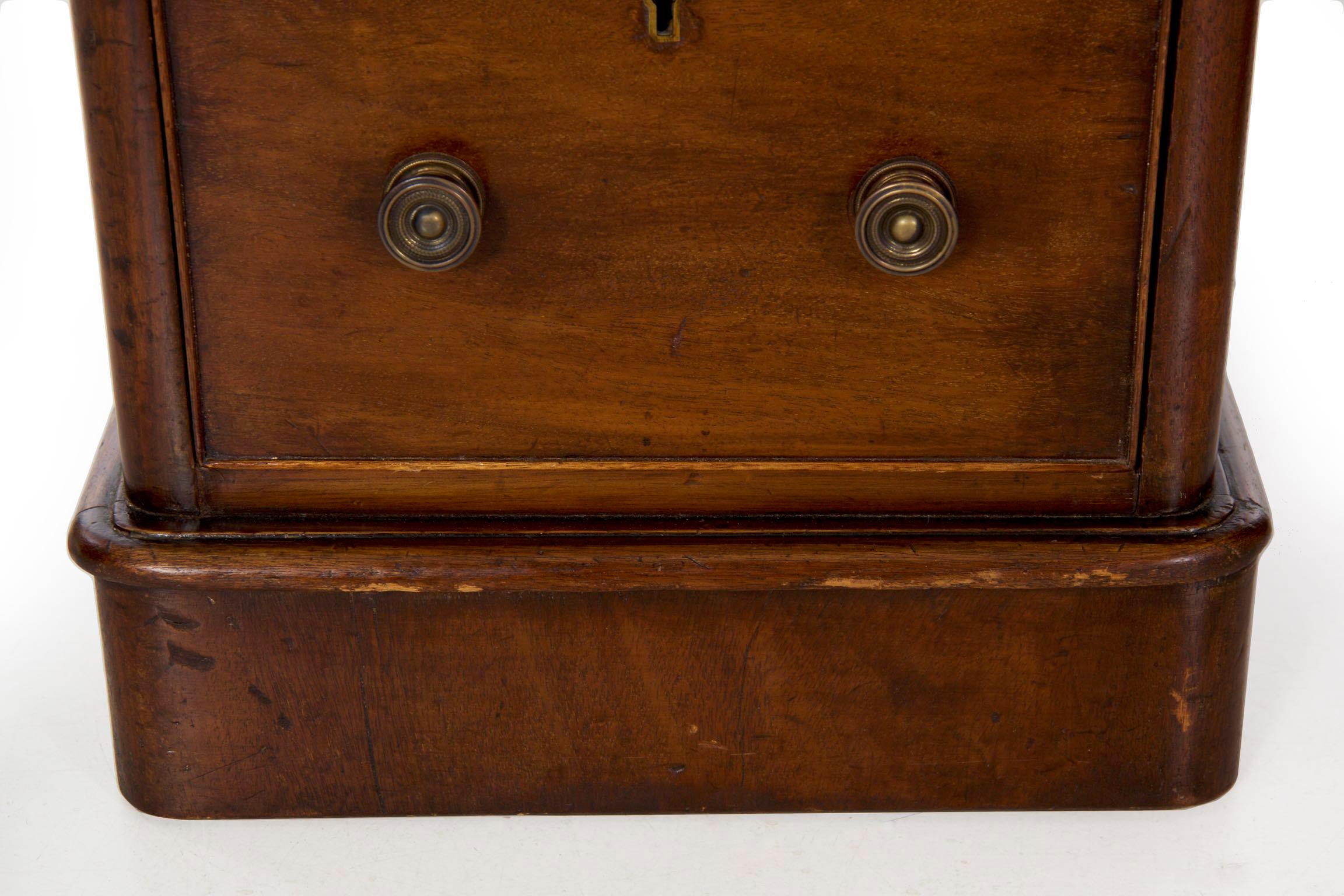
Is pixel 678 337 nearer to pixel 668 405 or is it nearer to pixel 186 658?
pixel 668 405

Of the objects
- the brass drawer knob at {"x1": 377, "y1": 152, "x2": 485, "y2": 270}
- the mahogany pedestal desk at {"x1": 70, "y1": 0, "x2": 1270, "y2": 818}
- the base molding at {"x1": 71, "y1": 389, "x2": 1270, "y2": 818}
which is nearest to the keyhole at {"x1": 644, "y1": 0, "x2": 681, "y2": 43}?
the mahogany pedestal desk at {"x1": 70, "y1": 0, "x2": 1270, "y2": 818}

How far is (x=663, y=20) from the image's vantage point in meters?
1.43

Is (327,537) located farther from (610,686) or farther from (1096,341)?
(1096,341)

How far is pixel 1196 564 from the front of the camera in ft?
5.02

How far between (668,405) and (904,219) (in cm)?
24

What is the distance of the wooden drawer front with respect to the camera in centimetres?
143

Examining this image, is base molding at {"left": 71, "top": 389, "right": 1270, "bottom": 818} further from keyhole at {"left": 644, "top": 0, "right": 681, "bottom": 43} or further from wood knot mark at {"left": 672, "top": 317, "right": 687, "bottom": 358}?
keyhole at {"left": 644, "top": 0, "right": 681, "bottom": 43}

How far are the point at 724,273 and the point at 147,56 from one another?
0.44 meters

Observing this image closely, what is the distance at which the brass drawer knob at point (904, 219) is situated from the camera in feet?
4.70

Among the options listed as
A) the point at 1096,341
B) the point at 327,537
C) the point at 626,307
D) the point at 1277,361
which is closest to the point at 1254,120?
the point at 1277,361

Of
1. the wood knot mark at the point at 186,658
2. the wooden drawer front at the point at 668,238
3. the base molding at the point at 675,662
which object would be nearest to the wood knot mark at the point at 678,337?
the wooden drawer front at the point at 668,238

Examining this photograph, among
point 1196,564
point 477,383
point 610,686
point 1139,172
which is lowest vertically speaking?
point 610,686

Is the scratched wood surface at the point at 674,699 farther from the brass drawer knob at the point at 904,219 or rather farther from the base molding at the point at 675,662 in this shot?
the brass drawer knob at the point at 904,219

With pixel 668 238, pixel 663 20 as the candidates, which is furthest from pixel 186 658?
pixel 663 20
